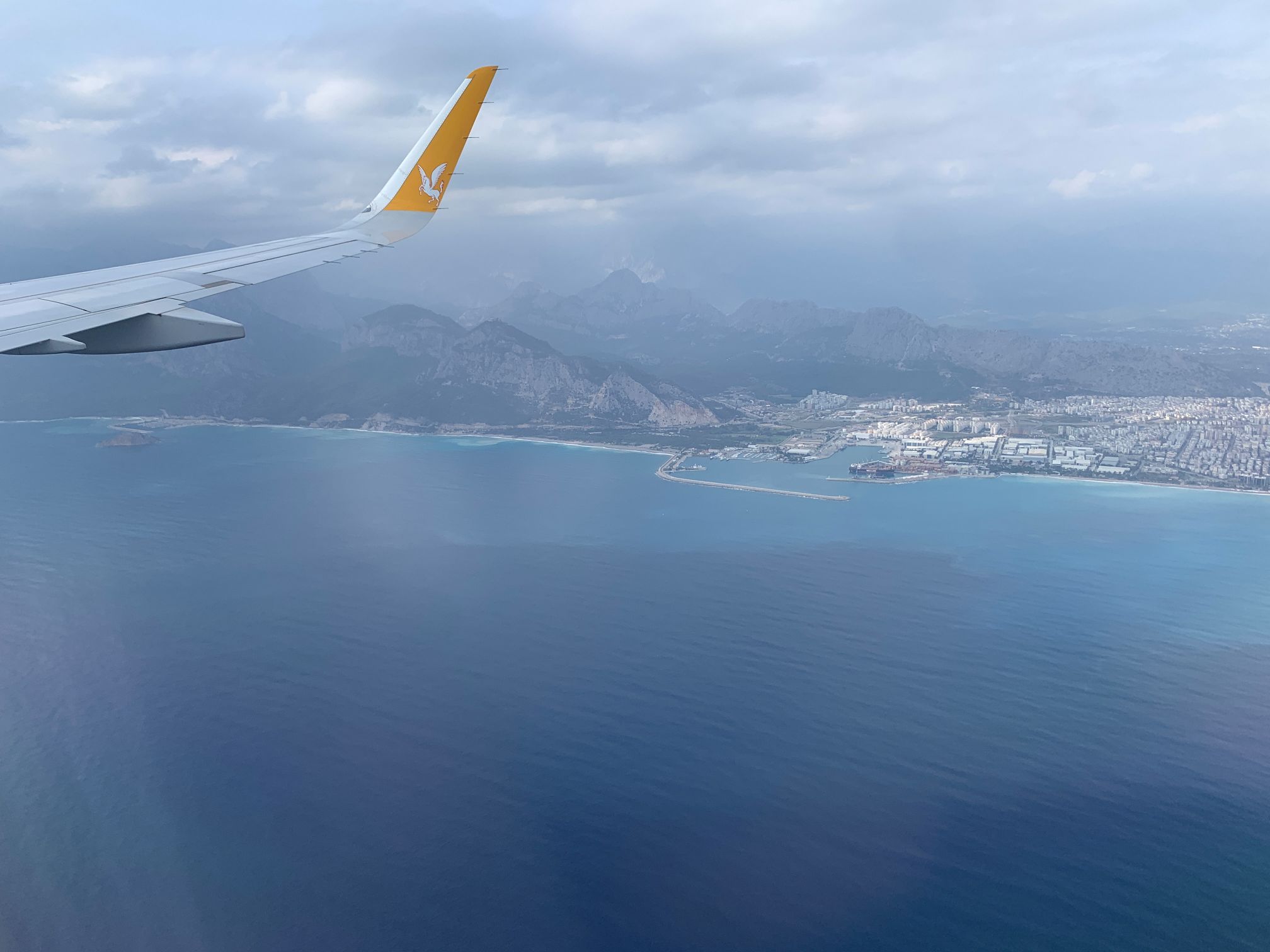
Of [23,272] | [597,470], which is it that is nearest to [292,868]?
[597,470]

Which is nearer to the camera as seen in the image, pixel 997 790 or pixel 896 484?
pixel 997 790

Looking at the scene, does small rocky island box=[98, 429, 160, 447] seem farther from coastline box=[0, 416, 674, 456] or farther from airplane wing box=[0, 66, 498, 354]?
airplane wing box=[0, 66, 498, 354]

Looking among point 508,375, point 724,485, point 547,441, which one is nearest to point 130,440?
point 547,441

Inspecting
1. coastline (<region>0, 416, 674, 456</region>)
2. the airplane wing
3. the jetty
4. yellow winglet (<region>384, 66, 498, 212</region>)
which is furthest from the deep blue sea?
coastline (<region>0, 416, 674, 456</region>)

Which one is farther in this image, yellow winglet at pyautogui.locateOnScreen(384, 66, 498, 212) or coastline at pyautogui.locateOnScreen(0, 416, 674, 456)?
coastline at pyautogui.locateOnScreen(0, 416, 674, 456)

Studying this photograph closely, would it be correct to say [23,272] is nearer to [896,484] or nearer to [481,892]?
[896,484]

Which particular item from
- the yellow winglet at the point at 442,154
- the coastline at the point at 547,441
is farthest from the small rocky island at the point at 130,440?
Result: the yellow winglet at the point at 442,154

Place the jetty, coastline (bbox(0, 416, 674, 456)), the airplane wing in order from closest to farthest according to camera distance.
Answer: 1. the airplane wing
2. the jetty
3. coastline (bbox(0, 416, 674, 456))
